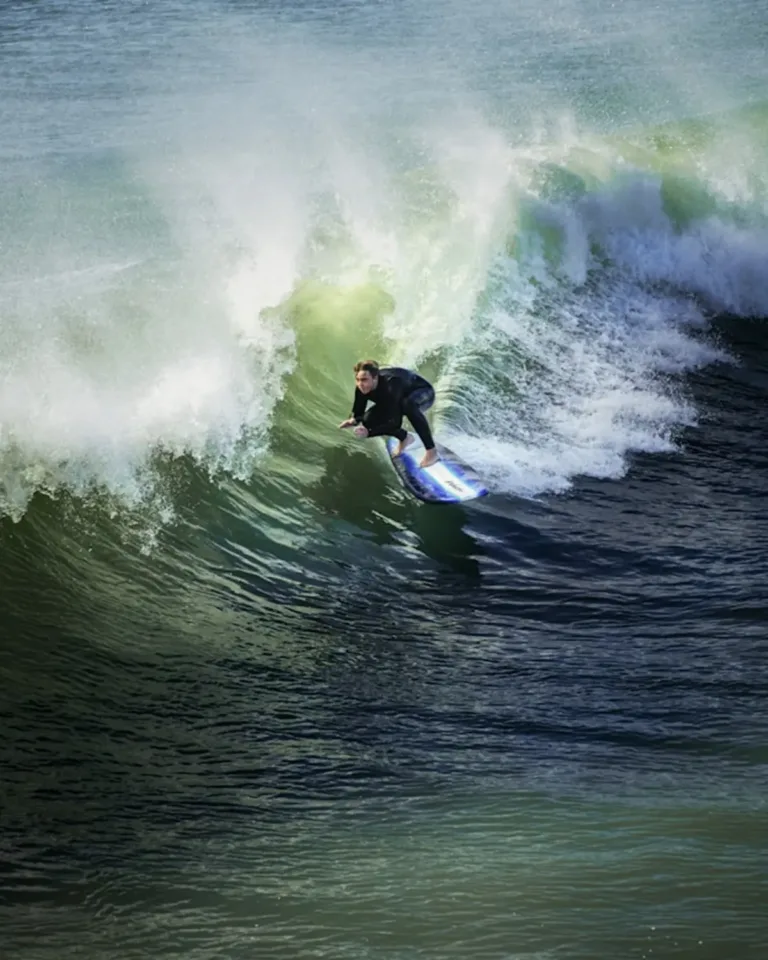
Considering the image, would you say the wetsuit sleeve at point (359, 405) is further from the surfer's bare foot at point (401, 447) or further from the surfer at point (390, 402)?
the surfer's bare foot at point (401, 447)

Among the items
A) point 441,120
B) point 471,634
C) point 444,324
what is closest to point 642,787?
point 471,634

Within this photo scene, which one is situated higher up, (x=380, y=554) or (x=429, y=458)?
(x=429, y=458)

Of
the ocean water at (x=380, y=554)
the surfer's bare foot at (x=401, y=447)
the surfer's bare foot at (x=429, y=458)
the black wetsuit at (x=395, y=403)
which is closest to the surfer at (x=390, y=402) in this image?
the black wetsuit at (x=395, y=403)

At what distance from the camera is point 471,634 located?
35.8 ft

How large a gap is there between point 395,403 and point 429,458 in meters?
0.83

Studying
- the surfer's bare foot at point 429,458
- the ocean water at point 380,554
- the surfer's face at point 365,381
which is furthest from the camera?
the surfer's bare foot at point 429,458

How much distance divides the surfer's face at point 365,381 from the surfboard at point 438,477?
3.79 feet

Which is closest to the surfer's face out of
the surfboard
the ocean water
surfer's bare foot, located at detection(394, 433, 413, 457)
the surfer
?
the surfer

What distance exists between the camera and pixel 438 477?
523 inches

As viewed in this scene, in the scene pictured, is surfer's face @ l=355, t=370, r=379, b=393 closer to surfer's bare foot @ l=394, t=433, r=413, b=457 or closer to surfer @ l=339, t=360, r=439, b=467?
surfer @ l=339, t=360, r=439, b=467

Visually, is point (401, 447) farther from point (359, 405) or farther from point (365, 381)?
point (365, 381)

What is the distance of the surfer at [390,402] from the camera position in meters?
12.7

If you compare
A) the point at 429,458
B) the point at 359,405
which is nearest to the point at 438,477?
the point at 429,458

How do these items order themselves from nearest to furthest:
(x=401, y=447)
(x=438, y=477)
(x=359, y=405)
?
(x=359, y=405), (x=438, y=477), (x=401, y=447)
